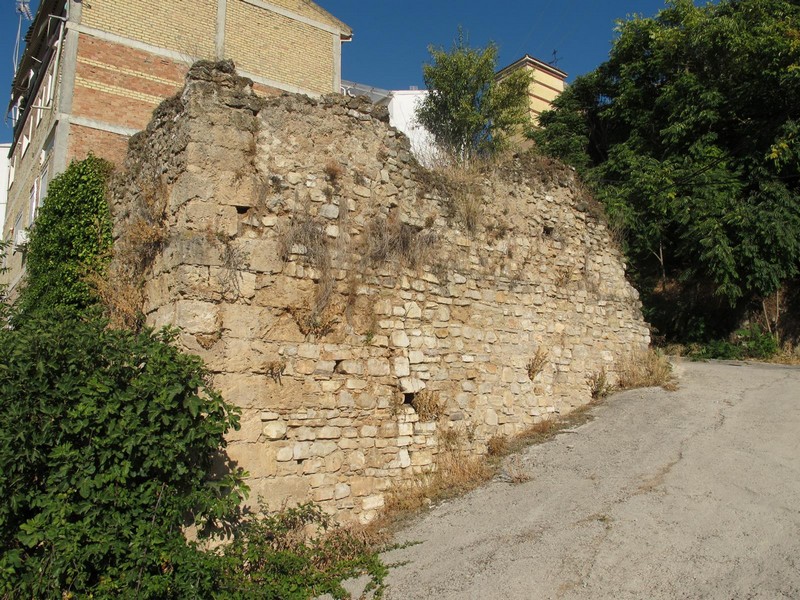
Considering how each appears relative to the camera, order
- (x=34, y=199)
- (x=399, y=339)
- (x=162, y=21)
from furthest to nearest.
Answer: (x=162, y=21), (x=34, y=199), (x=399, y=339)

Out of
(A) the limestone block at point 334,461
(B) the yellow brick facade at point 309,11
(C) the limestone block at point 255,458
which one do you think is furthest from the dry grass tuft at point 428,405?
(B) the yellow brick facade at point 309,11

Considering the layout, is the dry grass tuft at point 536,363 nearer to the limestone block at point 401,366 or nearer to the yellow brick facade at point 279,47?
the limestone block at point 401,366

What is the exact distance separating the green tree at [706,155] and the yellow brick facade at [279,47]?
7438 millimetres

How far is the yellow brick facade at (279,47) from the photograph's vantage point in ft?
56.6

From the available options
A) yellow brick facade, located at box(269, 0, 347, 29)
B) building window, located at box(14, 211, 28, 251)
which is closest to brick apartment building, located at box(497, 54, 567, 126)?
yellow brick facade, located at box(269, 0, 347, 29)

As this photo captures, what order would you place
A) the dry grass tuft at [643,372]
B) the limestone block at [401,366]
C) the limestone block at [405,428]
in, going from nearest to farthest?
the limestone block at [405,428] → the limestone block at [401,366] → the dry grass tuft at [643,372]

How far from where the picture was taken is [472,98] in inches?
978

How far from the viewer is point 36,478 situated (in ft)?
17.0

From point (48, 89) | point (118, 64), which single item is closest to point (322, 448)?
point (118, 64)

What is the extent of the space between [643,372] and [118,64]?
12.4 m

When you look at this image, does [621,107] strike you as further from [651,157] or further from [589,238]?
[589,238]

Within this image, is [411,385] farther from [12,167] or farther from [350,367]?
[12,167]

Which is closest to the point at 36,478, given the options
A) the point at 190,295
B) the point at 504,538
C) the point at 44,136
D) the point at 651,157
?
the point at 190,295

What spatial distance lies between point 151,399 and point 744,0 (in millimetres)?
16233
